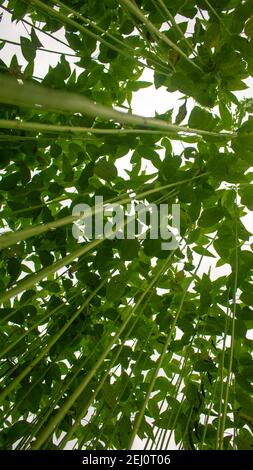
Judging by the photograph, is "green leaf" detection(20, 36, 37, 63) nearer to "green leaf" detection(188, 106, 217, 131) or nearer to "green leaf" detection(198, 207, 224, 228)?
"green leaf" detection(188, 106, 217, 131)

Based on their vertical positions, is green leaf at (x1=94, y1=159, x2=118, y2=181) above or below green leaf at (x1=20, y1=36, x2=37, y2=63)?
below

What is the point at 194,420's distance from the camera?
963mm

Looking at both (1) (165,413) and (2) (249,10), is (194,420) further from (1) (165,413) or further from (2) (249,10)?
(2) (249,10)

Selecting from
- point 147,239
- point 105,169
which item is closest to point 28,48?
point 105,169

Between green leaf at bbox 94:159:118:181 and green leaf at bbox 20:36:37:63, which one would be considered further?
green leaf at bbox 20:36:37:63

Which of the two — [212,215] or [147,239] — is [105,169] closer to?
[147,239]

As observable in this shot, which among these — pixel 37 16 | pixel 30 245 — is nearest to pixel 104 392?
pixel 30 245

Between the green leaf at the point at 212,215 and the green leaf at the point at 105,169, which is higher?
the green leaf at the point at 212,215

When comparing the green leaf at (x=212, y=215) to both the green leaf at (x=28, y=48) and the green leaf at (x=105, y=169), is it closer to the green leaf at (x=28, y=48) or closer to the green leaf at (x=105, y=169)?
the green leaf at (x=105, y=169)

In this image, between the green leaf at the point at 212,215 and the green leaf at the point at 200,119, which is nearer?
the green leaf at the point at 200,119

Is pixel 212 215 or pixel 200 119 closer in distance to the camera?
pixel 200 119

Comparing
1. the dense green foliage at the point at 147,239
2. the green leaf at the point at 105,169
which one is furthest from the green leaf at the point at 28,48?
the green leaf at the point at 105,169

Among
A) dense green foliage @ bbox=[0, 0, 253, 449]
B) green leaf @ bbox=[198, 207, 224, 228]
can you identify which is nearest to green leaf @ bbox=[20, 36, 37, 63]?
dense green foliage @ bbox=[0, 0, 253, 449]
